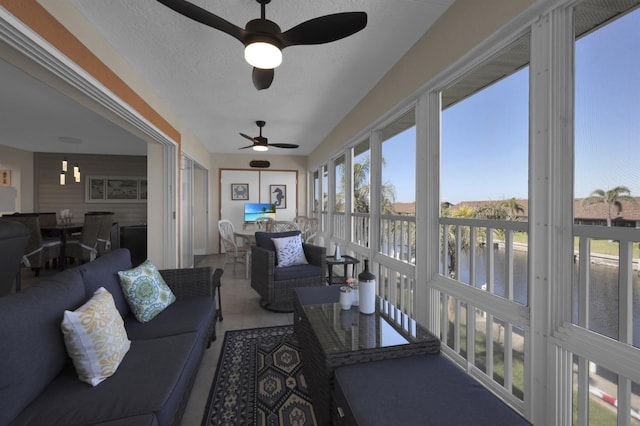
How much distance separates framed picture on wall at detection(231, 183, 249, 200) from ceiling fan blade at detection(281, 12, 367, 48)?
18.2 ft

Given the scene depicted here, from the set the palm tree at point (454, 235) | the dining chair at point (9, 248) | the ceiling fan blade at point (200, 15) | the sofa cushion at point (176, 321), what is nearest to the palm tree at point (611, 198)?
the palm tree at point (454, 235)

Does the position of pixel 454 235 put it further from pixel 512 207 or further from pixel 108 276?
pixel 108 276

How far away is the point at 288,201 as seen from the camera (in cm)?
731

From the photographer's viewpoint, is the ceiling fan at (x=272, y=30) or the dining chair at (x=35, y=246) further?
the dining chair at (x=35, y=246)

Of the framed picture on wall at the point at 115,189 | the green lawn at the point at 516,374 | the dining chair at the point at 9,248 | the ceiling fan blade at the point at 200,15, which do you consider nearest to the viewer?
the green lawn at the point at 516,374

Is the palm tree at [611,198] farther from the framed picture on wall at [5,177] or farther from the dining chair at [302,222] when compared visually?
the framed picture on wall at [5,177]

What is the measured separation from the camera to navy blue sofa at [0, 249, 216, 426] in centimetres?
99

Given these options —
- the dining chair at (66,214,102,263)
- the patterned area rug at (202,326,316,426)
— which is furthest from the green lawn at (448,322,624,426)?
the dining chair at (66,214,102,263)

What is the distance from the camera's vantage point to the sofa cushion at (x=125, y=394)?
3.34 ft

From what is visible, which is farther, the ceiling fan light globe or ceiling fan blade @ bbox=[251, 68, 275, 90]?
ceiling fan blade @ bbox=[251, 68, 275, 90]

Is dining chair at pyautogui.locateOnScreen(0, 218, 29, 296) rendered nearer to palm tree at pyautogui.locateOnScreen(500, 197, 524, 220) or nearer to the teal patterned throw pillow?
the teal patterned throw pillow

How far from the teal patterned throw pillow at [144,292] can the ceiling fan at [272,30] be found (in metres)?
1.69

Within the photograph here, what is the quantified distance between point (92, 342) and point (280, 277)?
2.00 meters

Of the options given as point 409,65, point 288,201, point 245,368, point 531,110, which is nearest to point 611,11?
point 531,110
